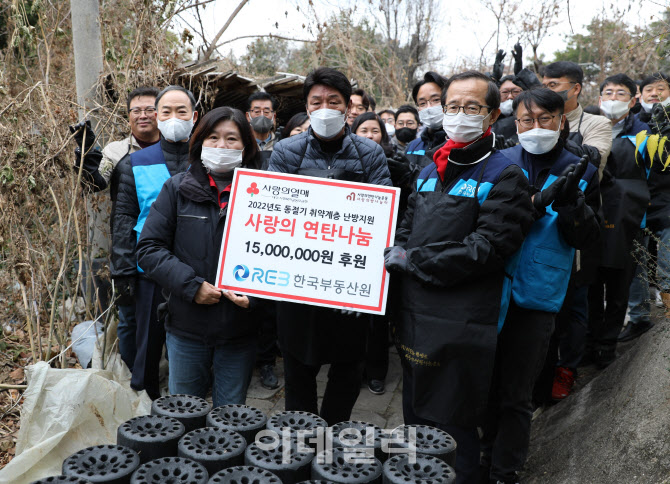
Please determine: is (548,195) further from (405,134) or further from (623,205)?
(405,134)

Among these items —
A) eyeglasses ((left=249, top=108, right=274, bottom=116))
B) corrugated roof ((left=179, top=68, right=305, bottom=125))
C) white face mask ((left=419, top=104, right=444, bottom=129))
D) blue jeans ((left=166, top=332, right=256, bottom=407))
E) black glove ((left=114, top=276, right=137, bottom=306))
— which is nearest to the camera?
blue jeans ((left=166, top=332, right=256, bottom=407))

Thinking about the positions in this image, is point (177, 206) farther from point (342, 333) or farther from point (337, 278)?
point (342, 333)

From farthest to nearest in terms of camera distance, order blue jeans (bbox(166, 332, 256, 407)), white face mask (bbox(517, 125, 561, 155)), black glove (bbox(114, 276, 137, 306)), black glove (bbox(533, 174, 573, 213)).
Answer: black glove (bbox(114, 276, 137, 306)) → white face mask (bbox(517, 125, 561, 155)) → blue jeans (bbox(166, 332, 256, 407)) → black glove (bbox(533, 174, 573, 213))

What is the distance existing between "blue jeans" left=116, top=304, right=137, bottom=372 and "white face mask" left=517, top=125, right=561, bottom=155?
3059 millimetres

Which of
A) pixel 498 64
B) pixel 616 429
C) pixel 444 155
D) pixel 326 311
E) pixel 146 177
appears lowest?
pixel 616 429

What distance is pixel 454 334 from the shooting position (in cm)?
283

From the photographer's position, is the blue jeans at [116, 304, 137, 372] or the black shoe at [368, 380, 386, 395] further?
the black shoe at [368, 380, 386, 395]

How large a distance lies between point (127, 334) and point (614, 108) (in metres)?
4.76

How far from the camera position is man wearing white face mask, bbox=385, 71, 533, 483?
2.79 metres

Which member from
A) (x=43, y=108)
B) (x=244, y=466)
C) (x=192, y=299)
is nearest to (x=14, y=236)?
(x=43, y=108)

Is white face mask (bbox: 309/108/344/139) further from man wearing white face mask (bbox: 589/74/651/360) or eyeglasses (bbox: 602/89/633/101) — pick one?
eyeglasses (bbox: 602/89/633/101)

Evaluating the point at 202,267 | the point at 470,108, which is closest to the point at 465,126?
the point at 470,108

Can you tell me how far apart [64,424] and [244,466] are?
1.67m

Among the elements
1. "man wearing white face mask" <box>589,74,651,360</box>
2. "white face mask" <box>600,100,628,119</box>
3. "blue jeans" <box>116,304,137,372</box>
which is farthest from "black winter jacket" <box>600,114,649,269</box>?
"blue jeans" <box>116,304,137,372</box>
